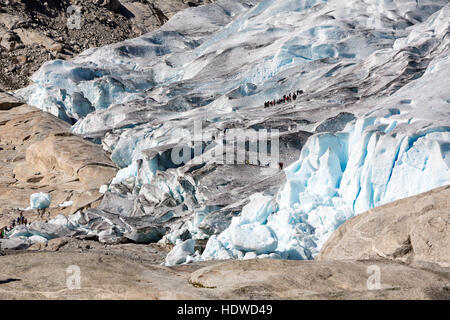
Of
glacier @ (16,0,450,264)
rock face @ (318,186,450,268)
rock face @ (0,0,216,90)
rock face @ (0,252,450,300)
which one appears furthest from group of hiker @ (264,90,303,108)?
rock face @ (0,0,216,90)

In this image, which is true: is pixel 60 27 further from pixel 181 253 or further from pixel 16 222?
pixel 181 253

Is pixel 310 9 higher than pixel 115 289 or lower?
higher

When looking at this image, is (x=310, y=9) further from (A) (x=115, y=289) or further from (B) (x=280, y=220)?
(A) (x=115, y=289)

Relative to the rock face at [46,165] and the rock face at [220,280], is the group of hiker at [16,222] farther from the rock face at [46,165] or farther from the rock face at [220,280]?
the rock face at [220,280]

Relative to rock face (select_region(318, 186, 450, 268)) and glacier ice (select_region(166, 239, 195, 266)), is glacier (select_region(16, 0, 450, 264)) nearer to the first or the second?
glacier ice (select_region(166, 239, 195, 266))

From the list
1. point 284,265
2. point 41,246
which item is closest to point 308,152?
point 41,246

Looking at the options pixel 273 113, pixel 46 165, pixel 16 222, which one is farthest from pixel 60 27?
pixel 16 222
